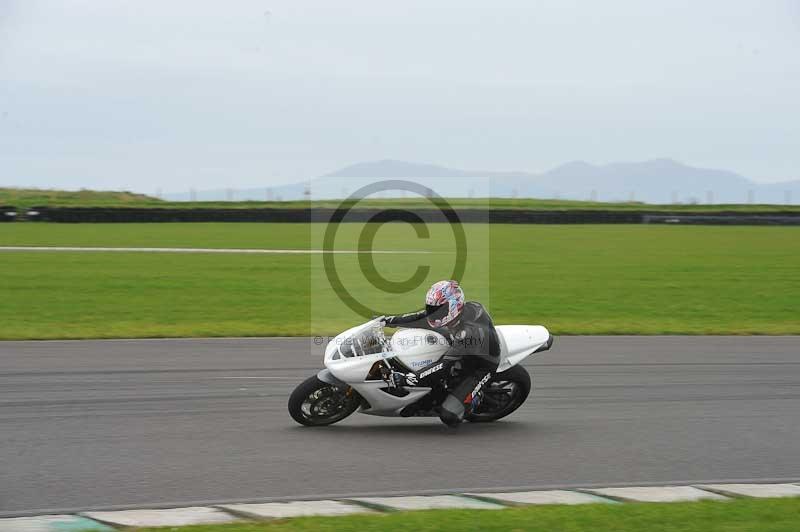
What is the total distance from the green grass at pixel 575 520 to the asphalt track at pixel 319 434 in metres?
0.85

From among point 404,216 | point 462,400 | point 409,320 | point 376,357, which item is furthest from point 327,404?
point 404,216

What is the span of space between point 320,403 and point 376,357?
769 millimetres

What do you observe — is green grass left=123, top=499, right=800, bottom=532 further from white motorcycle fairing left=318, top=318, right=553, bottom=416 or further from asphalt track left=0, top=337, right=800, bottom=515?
white motorcycle fairing left=318, top=318, right=553, bottom=416

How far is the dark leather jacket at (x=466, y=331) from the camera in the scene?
9.64m

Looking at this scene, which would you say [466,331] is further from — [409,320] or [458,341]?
[409,320]

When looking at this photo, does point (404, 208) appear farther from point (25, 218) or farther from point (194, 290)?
point (194, 290)

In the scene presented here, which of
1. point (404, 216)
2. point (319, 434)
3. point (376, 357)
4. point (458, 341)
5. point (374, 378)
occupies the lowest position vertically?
point (319, 434)

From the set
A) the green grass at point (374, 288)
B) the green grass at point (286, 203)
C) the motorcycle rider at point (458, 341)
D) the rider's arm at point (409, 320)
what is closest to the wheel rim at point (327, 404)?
the motorcycle rider at point (458, 341)

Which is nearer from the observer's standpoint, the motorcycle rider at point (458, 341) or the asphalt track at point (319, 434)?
the asphalt track at point (319, 434)

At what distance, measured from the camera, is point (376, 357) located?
31.1 ft

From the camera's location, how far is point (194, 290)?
2264 cm

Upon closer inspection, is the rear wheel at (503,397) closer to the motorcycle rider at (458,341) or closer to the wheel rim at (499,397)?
the wheel rim at (499,397)

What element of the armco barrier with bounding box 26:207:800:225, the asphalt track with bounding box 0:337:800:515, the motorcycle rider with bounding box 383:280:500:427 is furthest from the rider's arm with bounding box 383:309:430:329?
the armco barrier with bounding box 26:207:800:225

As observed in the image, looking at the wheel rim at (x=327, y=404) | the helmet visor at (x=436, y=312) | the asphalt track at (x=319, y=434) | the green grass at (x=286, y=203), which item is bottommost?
the asphalt track at (x=319, y=434)
